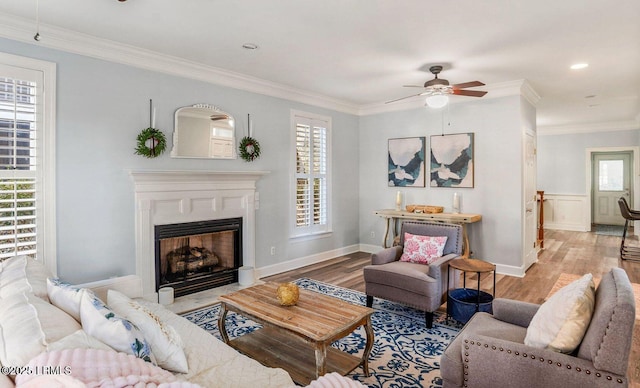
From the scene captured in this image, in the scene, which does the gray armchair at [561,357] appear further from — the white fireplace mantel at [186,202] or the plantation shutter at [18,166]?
the plantation shutter at [18,166]

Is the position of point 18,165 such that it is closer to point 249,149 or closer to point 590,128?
point 249,149

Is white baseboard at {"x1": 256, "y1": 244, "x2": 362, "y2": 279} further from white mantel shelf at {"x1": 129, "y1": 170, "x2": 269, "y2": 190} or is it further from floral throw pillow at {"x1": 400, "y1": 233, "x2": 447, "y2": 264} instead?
floral throw pillow at {"x1": 400, "y1": 233, "x2": 447, "y2": 264}

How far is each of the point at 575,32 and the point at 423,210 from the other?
2985 mm

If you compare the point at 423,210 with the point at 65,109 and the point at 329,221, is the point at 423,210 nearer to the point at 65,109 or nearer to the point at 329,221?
the point at 329,221

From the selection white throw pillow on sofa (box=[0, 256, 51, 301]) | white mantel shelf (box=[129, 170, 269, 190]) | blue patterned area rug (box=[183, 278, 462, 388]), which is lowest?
blue patterned area rug (box=[183, 278, 462, 388])

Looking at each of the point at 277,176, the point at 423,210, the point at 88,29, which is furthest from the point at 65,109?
the point at 423,210

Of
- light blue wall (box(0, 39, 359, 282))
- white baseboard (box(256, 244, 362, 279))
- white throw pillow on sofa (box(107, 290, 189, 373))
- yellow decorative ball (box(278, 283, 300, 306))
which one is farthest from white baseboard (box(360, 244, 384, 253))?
white throw pillow on sofa (box(107, 290, 189, 373))

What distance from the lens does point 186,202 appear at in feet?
13.6

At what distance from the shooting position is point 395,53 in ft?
12.6

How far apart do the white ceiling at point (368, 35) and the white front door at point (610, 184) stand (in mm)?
5711

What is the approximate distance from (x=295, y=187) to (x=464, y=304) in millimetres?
3040

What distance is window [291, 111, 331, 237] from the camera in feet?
18.1

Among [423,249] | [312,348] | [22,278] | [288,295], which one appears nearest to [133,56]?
[22,278]

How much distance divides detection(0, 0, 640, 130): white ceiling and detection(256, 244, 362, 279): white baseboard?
2614 millimetres
